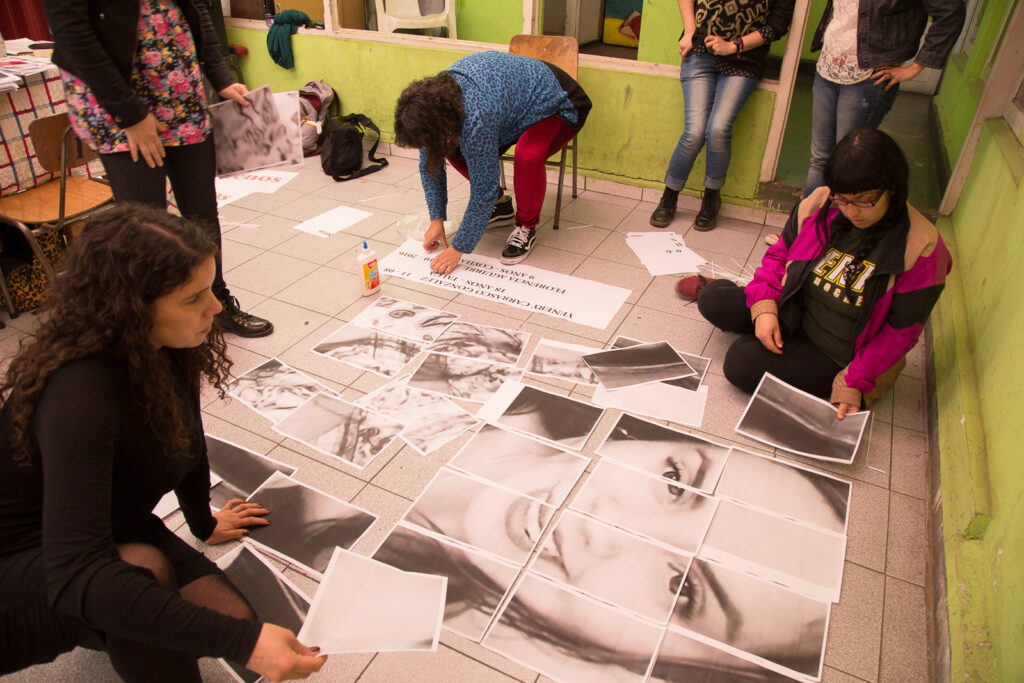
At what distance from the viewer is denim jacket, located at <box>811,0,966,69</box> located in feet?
7.36

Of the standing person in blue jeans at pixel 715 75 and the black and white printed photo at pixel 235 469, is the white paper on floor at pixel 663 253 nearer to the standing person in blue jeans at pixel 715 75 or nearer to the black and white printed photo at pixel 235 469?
the standing person in blue jeans at pixel 715 75

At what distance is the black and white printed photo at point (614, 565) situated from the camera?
4.70ft

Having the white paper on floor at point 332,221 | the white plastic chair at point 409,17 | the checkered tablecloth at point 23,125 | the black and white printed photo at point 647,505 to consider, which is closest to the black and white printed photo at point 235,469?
the black and white printed photo at point 647,505

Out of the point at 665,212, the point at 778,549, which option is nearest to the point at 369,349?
the point at 778,549

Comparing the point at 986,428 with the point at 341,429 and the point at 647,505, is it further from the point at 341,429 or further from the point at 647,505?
the point at 341,429

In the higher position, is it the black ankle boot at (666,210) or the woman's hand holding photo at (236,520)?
the black ankle boot at (666,210)

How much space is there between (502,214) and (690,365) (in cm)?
137

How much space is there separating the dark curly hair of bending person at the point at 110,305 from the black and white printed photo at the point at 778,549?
1.25 m

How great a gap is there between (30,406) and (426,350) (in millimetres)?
1372

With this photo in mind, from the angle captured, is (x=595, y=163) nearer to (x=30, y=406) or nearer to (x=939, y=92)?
(x=30, y=406)

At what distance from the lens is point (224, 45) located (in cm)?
427

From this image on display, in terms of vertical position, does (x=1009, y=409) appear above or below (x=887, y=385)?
above

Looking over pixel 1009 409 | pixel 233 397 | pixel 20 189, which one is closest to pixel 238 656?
pixel 233 397

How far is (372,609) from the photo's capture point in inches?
50.9
